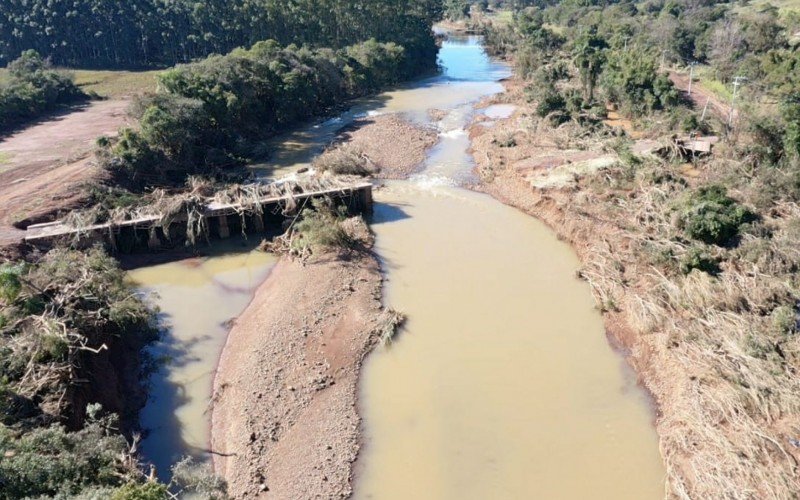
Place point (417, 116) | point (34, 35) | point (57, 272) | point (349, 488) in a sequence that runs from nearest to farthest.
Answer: point (349, 488) < point (57, 272) < point (417, 116) < point (34, 35)

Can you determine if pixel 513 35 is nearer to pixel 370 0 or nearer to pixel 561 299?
pixel 370 0

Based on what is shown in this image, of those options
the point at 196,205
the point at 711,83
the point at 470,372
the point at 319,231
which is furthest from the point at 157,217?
the point at 711,83

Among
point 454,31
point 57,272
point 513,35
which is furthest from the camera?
point 454,31

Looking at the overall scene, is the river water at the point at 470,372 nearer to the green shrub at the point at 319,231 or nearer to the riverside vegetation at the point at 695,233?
the riverside vegetation at the point at 695,233

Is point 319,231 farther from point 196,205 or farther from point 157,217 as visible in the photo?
point 157,217

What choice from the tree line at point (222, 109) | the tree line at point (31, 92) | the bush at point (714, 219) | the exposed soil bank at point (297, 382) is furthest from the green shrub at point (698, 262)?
the tree line at point (31, 92)

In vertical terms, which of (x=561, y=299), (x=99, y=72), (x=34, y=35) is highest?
(x=34, y=35)

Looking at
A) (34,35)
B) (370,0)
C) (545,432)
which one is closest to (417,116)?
(370,0)
